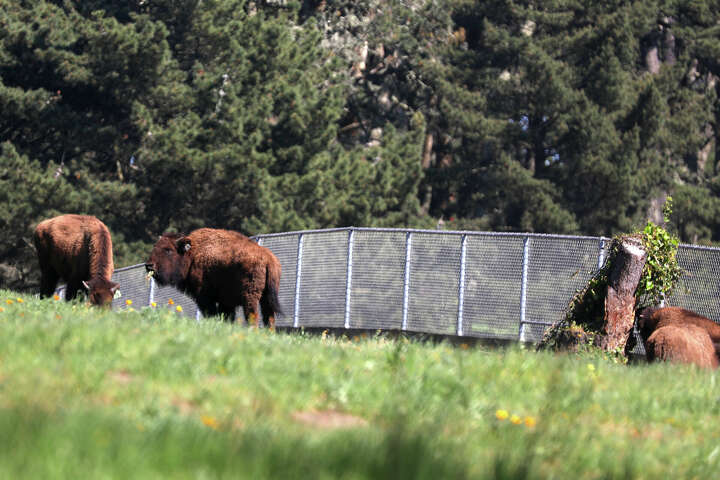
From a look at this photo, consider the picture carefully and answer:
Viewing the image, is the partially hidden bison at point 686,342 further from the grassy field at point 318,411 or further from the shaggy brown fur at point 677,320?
the grassy field at point 318,411

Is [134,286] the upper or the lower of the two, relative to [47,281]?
lower

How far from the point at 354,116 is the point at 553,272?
3119 cm

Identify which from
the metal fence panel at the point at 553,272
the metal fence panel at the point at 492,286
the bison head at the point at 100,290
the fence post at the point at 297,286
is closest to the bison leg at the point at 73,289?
the bison head at the point at 100,290

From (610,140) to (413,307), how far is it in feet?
80.3

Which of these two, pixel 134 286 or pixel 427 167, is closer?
pixel 134 286

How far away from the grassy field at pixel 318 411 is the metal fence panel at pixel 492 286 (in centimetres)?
1065

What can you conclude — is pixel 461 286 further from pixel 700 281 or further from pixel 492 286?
pixel 700 281

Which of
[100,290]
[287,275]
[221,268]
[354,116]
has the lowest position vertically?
[287,275]

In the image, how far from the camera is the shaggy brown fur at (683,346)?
11.4 metres

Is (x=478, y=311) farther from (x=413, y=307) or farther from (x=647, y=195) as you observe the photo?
(x=647, y=195)

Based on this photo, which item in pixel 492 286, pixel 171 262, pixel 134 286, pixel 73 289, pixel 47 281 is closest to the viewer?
pixel 171 262

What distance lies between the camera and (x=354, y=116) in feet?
163

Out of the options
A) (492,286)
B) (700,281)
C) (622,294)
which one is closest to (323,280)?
(492,286)

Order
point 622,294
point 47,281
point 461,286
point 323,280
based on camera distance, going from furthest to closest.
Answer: point 323,280 < point 461,286 < point 47,281 < point 622,294
